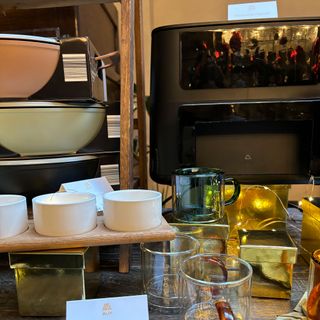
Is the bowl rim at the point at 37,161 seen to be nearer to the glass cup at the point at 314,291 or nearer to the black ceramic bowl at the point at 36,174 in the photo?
the black ceramic bowl at the point at 36,174

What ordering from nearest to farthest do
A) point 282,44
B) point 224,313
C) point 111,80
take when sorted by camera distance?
point 224,313, point 282,44, point 111,80

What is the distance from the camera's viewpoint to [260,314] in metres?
0.43

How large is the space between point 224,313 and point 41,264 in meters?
0.26

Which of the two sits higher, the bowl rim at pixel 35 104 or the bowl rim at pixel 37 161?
the bowl rim at pixel 35 104

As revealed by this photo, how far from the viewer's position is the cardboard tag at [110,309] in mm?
381

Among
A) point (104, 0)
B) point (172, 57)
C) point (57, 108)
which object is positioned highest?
point (104, 0)

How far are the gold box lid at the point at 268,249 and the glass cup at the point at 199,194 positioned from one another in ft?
0.36

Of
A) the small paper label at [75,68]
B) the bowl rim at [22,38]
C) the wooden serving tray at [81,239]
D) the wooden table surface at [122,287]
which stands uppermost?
the bowl rim at [22,38]

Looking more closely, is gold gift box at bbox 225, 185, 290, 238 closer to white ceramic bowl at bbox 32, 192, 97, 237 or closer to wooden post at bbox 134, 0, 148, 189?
wooden post at bbox 134, 0, 148, 189

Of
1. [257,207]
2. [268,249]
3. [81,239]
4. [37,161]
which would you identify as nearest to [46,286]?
[81,239]

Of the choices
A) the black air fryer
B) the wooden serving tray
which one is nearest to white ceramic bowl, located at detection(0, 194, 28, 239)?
the wooden serving tray

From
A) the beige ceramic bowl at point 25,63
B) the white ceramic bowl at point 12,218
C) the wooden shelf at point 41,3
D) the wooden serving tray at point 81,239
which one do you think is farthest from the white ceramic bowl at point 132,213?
the wooden shelf at point 41,3

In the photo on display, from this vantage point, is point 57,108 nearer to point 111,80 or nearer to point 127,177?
point 127,177

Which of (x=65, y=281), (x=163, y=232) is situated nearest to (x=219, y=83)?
(x=163, y=232)
